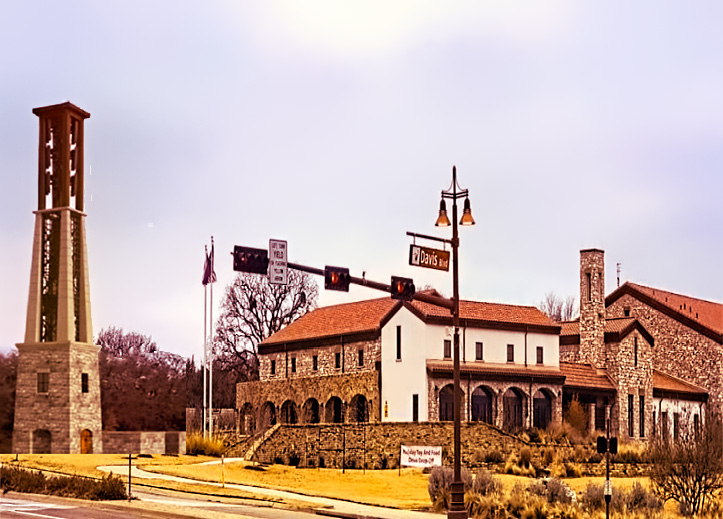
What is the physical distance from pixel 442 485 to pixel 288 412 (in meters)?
38.4

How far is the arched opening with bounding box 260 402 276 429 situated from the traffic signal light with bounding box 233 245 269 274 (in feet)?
158

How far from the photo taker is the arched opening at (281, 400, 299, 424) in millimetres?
75938

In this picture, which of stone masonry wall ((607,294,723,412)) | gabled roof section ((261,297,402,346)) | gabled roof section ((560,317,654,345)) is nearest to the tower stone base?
gabled roof section ((261,297,402,346))

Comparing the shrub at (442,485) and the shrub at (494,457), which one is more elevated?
the shrub at (442,485)

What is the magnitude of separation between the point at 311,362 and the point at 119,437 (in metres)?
18.1

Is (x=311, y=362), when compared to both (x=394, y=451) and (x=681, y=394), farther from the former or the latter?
(x=681, y=394)

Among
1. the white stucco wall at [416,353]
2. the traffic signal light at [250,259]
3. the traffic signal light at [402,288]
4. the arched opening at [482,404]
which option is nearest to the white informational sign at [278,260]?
the traffic signal light at [250,259]

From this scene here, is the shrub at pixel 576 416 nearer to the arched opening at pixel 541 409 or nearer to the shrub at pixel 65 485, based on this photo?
the arched opening at pixel 541 409

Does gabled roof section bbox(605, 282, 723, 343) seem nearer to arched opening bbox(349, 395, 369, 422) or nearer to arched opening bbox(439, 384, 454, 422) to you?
arched opening bbox(439, 384, 454, 422)

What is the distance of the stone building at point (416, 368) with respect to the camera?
67250 mm

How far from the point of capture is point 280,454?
2507 inches

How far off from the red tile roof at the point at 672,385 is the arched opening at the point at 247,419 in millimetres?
30045

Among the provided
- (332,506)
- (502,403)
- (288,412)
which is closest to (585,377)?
(502,403)

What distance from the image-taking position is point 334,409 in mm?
72312
